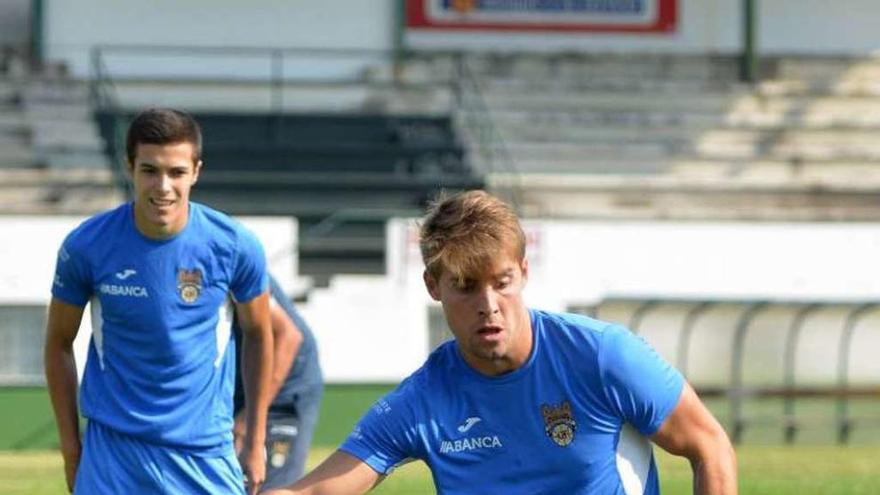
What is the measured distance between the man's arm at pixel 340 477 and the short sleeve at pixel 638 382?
0.63m

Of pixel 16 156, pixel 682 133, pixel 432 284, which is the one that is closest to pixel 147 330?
pixel 432 284

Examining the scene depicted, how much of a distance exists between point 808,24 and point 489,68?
189 inches

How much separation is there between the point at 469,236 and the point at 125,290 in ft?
9.89

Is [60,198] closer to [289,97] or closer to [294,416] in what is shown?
[289,97]

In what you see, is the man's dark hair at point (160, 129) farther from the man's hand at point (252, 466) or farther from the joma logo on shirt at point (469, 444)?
the joma logo on shirt at point (469, 444)

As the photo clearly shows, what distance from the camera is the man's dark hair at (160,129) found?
753 centimetres

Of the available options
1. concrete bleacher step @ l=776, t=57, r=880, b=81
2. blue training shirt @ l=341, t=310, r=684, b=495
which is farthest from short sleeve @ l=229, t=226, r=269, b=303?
concrete bleacher step @ l=776, t=57, r=880, b=81

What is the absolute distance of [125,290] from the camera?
7.74 metres

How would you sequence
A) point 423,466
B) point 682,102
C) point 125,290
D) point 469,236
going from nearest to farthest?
1. point 469,236
2. point 125,290
3. point 423,466
4. point 682,102

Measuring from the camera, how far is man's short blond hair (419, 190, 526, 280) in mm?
4949

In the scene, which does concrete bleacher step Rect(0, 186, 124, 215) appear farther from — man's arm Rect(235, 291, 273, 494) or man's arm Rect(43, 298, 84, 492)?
man's arm Rect(43, 298, 84, 492)

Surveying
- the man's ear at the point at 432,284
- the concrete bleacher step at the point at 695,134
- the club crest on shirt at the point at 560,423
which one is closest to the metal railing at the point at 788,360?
the concrete bleacher step at the point at 695,134

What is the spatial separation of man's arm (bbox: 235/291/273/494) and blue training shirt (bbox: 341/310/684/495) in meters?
2.72

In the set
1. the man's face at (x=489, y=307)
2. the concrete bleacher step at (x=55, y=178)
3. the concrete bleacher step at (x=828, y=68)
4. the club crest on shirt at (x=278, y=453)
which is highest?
the man's face at (x=489, y=307)
